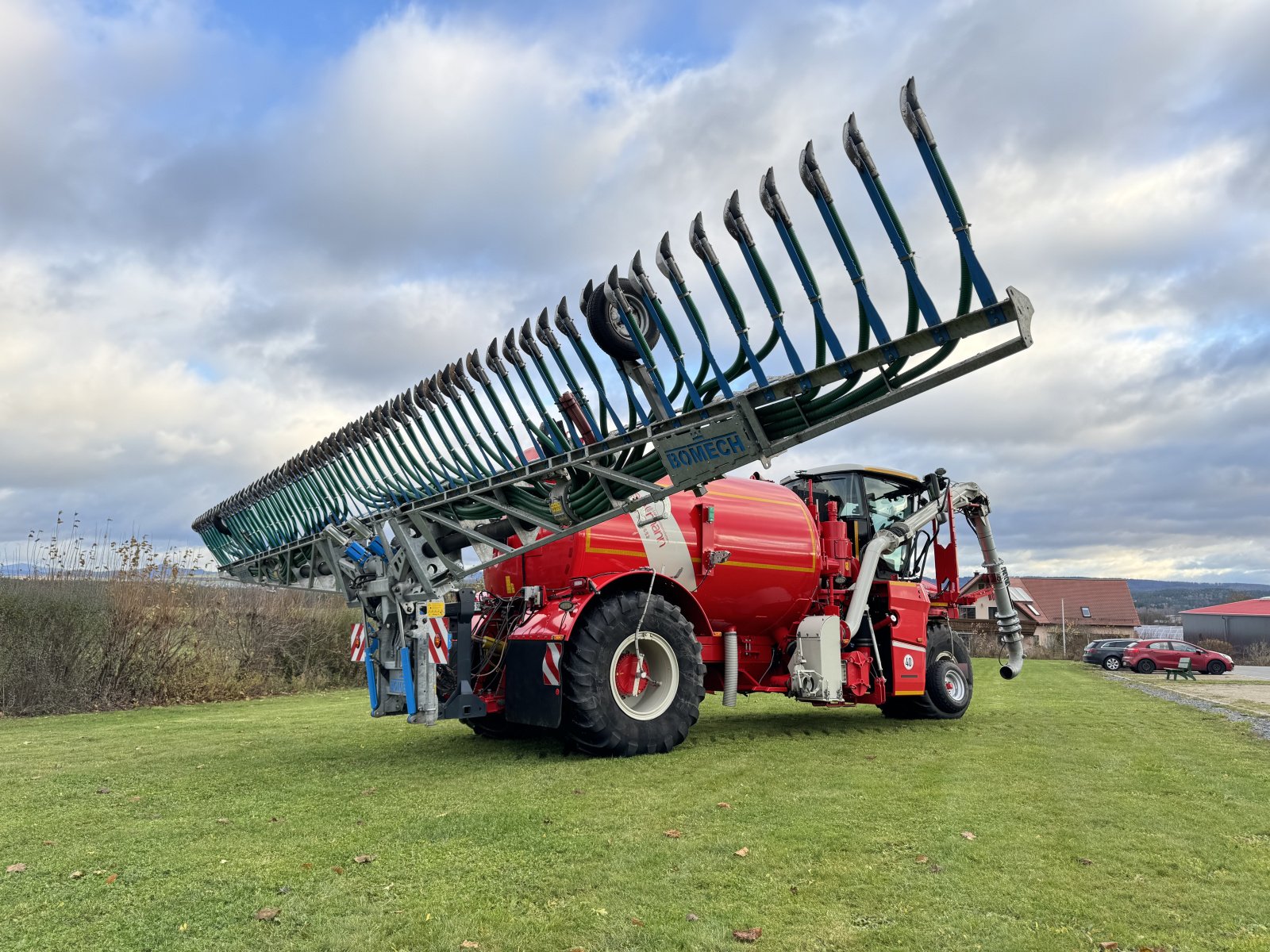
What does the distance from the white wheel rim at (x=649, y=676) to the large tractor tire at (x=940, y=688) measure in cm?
427

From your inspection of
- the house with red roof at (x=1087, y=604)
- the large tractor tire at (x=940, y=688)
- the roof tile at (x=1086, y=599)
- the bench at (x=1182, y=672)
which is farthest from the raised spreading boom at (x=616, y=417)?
the roof tile at (x=1086, y=599)

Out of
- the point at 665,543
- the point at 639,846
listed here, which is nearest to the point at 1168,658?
the point at 665,543

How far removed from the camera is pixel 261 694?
15930 millimetres

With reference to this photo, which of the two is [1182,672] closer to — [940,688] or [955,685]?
[955,685]

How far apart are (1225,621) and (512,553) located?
63152mm

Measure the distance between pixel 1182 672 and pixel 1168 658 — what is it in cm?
208

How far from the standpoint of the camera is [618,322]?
22.1ft

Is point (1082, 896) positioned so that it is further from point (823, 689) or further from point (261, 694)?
point (261, 694)

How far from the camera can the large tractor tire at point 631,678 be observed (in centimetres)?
750

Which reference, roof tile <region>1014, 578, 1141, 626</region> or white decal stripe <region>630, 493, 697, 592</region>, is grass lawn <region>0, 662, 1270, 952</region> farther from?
roof tile <region>1014, 578, 1141, 626</region>

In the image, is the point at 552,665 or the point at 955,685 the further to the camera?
the point at 955,685

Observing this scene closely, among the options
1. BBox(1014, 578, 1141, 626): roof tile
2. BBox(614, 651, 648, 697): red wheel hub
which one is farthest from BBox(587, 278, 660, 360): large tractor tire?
BBox(1014, 578, 1141, 626): roof tile

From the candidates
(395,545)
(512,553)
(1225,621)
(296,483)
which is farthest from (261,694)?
(1225,621)

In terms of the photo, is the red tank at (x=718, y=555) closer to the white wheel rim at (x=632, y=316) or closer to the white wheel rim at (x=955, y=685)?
the white wheel rim at (x=632, y=316)
